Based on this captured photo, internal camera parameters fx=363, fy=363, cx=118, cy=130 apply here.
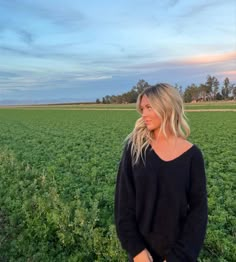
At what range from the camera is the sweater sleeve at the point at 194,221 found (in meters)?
2.46

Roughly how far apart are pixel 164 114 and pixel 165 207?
636 mm

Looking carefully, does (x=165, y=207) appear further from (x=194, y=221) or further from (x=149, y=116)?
(x=149, y=116)

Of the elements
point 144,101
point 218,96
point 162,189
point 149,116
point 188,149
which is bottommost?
point 218,96

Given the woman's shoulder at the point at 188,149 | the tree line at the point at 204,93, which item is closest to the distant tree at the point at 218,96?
the tree line at the point at 204,93

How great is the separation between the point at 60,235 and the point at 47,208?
1.33 meters

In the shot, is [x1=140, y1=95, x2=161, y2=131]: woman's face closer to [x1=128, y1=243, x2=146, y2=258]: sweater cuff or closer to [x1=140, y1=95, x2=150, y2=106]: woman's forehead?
[x1=140, y1=95, x2=150, y2=106]: woman's forehead

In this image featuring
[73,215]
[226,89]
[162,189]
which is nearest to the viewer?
[162,189]

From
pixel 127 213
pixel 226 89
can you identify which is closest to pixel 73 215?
pixel 127 213

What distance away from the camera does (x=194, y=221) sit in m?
2.51

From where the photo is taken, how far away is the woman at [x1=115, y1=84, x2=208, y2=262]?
246cm

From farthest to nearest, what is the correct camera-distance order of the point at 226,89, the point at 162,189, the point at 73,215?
the point at 226,89 < the point at 73,215 < the point at 162,189

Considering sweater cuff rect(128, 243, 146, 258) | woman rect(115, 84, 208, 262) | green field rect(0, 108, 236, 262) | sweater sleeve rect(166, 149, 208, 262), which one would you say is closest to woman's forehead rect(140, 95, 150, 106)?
woman rect(115, 84, 208, 262)

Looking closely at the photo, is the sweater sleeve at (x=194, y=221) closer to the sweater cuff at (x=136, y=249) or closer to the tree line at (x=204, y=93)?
the sweater cuff at (x=136, y=249)

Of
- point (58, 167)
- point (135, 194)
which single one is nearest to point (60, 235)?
point (135, 194)
